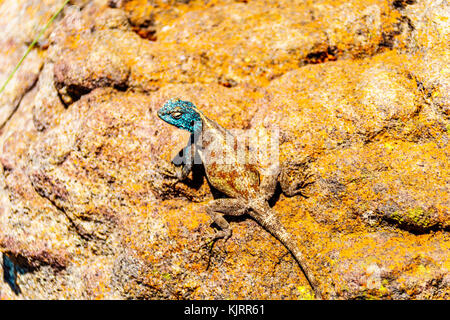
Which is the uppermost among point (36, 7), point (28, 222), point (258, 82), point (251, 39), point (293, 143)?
point (36, 7)

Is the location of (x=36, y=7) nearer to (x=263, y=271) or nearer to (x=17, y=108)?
(x=17, y=108)

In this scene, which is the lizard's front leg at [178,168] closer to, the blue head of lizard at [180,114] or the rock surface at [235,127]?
the rock surface at [235,127]

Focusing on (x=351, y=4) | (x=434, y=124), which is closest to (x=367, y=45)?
(x=351, y=4)

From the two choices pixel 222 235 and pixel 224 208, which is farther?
pixel 224 208

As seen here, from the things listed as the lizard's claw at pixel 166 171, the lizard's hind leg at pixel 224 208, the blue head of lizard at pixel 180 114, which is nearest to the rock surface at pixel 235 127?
the lizard's claw at pixel 166 171

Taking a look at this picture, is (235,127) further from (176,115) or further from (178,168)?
(178,168)

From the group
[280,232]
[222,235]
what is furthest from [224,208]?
[280,232]

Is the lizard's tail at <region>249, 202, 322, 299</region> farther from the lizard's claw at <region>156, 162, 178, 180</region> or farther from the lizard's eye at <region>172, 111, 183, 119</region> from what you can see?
the lizard's eye at <region>172, 111, 183, 119</region>
